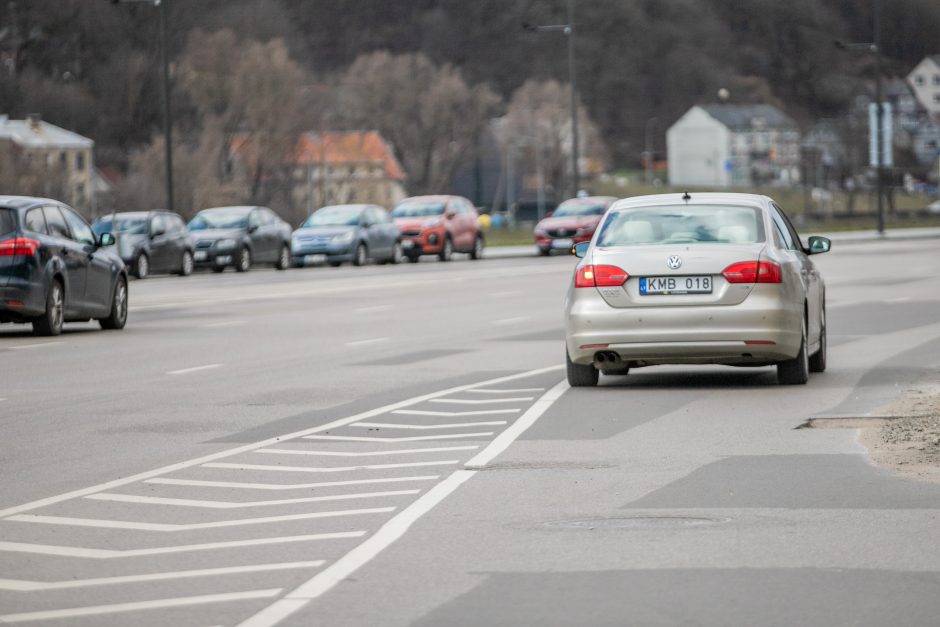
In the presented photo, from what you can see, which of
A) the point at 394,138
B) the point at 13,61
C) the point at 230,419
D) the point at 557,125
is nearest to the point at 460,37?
the point at 557,125

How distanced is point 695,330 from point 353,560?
7481mm

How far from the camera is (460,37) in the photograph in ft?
451

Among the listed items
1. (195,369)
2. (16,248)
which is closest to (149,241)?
(16,248)

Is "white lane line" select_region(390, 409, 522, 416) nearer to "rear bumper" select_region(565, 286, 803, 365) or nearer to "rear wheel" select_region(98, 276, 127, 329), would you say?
"rear bumper" select_region(565, 286, 803, 365)

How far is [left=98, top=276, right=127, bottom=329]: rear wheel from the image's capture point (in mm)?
24266

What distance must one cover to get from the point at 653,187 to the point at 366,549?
163782 millimetres

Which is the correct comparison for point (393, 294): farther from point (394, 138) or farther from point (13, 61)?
point (394, 138)

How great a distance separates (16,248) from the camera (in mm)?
22016

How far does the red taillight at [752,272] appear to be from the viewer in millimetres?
15047

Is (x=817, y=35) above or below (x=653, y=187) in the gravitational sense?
above

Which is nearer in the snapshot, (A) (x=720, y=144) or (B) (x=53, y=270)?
(B) (x=53, y=270)

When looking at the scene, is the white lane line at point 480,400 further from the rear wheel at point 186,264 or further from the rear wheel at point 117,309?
the rear wheel at point 186,264

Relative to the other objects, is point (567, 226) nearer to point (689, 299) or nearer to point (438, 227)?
point (438, 227)

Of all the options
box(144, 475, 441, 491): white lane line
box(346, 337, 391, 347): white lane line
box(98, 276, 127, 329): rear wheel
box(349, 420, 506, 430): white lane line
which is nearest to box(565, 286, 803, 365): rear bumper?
box(349, 420, 506, 430): white lane line
